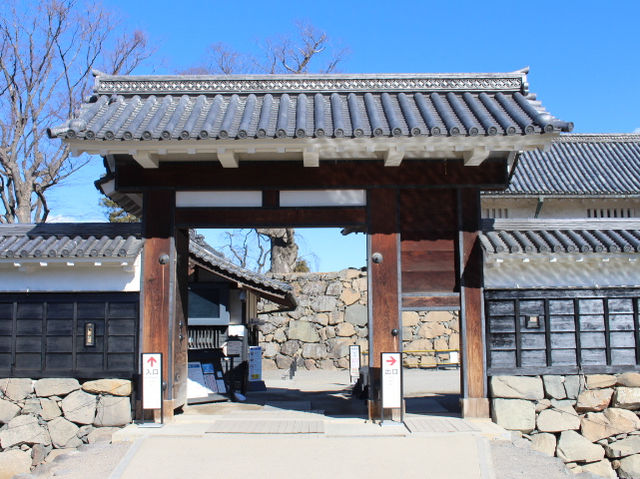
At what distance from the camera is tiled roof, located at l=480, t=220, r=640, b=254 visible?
9.05 m

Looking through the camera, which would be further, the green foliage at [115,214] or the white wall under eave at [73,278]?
the green foliage at [115,214]

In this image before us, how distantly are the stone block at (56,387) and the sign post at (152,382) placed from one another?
1251mm

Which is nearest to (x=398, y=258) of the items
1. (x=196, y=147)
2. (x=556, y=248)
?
(x=556, y=248)

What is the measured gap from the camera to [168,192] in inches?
376

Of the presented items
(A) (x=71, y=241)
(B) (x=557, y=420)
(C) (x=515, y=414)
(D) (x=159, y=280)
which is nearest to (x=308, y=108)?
(D) (x=159, y=280)

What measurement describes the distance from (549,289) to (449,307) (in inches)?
60.4

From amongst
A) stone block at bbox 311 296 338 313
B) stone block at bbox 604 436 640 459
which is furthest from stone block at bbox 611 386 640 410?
stone block at bbox 311 296 338 313

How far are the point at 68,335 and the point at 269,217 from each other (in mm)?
3523

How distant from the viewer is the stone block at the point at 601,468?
29.8ft

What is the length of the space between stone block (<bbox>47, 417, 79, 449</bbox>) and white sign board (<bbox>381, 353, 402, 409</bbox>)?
4.58m

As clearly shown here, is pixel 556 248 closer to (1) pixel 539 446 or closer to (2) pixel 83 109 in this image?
(1) pixel 539 446

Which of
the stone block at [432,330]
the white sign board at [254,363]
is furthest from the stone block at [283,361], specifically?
the white sign board at [254,363]

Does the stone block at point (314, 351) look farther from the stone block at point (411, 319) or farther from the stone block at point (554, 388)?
the stone block at point (554, 388)

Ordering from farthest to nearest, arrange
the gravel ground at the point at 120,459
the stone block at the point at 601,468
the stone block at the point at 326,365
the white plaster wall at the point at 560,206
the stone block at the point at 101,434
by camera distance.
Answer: the stone block at the point at 326,365
the white plaster wall at the point at 560,206
the stone block at the point at 601,468
the stone block at the point at 101,434
the gravel ground at the point at 120,459
